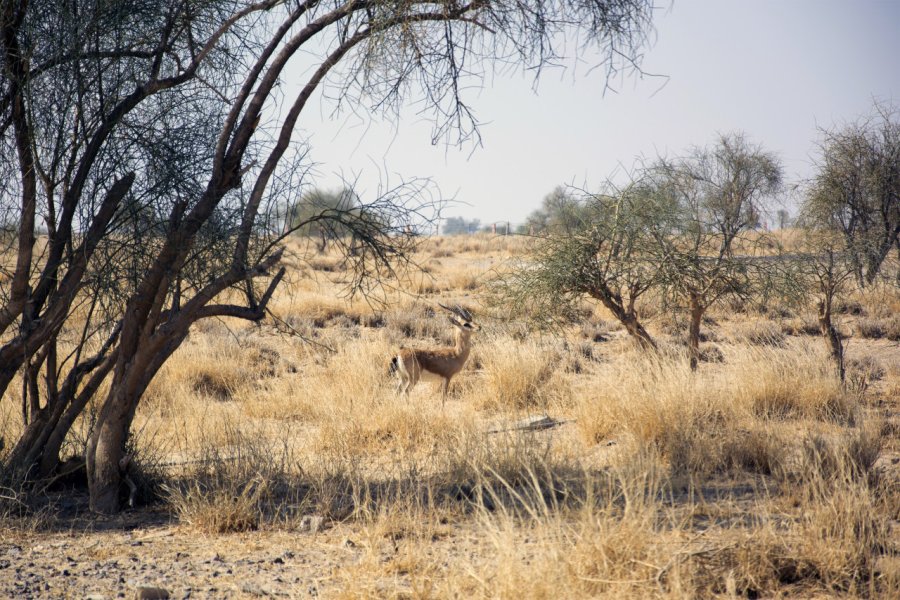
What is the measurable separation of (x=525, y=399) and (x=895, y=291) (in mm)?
11855

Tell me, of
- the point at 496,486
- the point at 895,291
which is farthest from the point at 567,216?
the point at 895,291

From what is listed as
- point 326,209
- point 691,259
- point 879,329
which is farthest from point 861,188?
point 326,209

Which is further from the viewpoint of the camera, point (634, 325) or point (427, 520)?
point (634, 325)

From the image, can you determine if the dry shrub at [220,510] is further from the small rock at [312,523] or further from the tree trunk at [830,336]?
the tree trunk at [830,336]

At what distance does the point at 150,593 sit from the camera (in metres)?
4.30

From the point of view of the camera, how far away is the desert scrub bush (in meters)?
10.3

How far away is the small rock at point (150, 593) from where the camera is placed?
168 inches

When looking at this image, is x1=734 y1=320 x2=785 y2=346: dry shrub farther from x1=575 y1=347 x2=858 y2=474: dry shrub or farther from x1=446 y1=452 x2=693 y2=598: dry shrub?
x1=446 y1=452 x2=693 y2=598: dry shrub

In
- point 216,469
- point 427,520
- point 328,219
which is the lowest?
point 427,520

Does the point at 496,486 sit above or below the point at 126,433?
below

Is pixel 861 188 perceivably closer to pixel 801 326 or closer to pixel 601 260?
pixel 801 326

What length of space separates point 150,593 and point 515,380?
6.72 meters

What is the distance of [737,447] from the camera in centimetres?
675

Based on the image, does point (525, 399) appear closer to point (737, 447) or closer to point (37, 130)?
point (737, 447)
